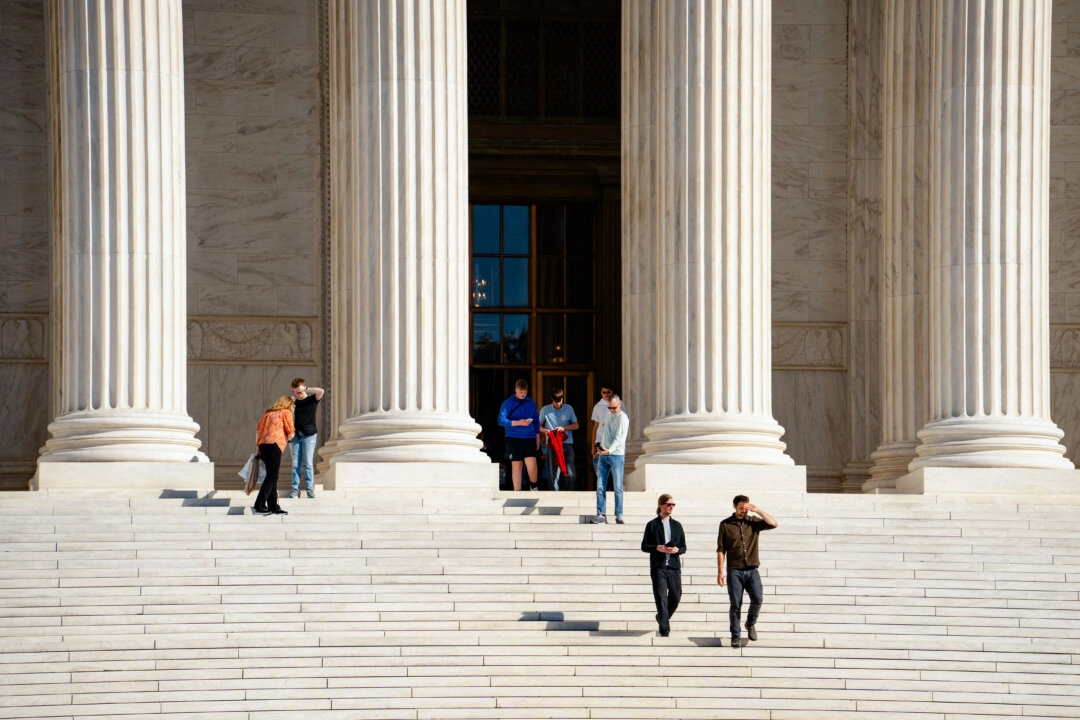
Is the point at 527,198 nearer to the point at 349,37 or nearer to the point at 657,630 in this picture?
the point at 349,37

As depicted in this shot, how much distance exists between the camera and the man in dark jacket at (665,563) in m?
30.8

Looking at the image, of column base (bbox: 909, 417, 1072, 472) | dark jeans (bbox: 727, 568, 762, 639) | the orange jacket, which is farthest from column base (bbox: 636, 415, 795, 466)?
dark jeans (bbox: 727, 568, 762, 639)

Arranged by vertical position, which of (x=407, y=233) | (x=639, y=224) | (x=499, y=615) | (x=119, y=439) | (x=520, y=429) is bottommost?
(x=499, y=615)

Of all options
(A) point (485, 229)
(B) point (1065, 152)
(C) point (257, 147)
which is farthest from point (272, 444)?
(B) point (1065, 152)

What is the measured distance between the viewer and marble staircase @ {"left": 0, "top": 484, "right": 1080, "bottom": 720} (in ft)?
95.4

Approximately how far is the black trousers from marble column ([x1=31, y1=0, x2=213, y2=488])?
3.84m

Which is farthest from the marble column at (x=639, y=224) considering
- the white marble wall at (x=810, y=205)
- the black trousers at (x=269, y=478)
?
the black trousers at (x=269, y=478)

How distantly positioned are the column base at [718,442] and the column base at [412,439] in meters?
4.01

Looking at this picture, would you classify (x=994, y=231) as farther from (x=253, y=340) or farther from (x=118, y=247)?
(x=253, y=340)

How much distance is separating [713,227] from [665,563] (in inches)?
497

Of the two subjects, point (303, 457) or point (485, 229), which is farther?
point (485, 229)

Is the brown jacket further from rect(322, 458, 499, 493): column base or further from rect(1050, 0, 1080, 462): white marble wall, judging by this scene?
rect(1050, 0, 1080, 462): white marble wall

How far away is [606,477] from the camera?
121 ft

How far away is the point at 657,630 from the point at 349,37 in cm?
1645
